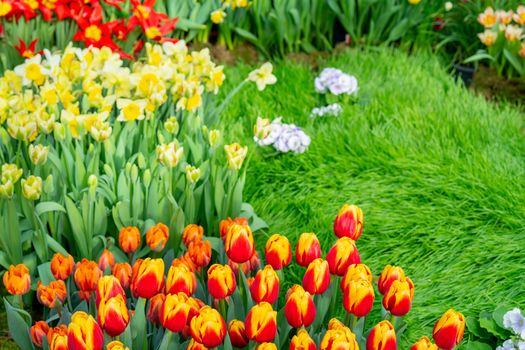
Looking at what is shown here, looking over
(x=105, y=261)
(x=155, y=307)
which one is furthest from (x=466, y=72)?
(x=155, y=307)

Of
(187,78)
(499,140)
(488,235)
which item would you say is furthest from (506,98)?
(187,78)

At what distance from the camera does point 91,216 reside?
2.25 metres

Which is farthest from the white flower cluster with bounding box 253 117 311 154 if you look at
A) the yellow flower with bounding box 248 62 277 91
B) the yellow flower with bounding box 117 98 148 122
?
the yellow flower with bounding box 117 98 148 122

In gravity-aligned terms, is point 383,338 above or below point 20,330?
above

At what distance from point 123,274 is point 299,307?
19.7 inches

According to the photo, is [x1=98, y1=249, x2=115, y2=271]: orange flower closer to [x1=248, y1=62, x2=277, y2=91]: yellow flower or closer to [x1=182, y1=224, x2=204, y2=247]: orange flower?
[x1=182, y1=224, x2=204, y2=247]: orange flower

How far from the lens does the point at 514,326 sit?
199 cm

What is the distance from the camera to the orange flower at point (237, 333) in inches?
63.7

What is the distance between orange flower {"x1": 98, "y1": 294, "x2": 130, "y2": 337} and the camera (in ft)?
4.79

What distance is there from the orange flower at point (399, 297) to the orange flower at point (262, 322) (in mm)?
273

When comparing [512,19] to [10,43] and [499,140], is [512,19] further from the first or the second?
[10,43]

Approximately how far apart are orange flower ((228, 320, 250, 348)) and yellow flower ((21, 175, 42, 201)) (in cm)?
78

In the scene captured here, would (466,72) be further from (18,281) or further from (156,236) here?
(18,281)

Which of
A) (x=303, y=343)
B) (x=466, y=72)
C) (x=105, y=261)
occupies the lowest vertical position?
(x=466, y=72)
